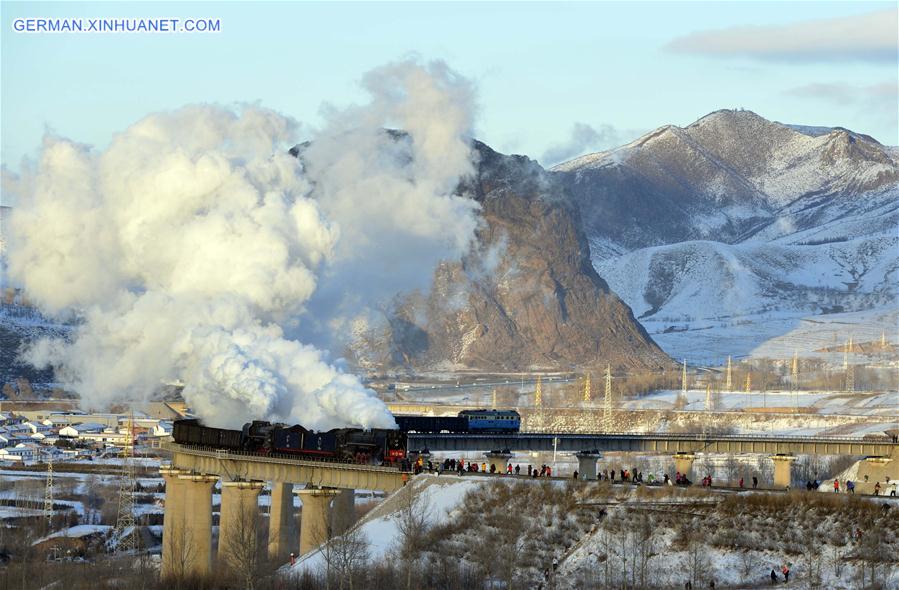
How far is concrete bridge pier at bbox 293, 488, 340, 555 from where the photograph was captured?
126m

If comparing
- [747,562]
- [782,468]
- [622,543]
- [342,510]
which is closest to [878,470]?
[782,468]

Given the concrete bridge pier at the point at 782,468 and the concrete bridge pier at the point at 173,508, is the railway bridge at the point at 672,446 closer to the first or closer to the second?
the concrete bridge pier at the point at 782,468

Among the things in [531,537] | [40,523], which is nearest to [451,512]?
[531,537]

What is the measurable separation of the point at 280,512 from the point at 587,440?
39.7 m

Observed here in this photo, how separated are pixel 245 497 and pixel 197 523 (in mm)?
7241

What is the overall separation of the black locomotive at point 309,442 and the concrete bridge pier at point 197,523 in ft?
9.56

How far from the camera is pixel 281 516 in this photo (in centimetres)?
13675

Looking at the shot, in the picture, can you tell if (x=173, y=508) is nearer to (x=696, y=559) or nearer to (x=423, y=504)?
(x=423, y=504)

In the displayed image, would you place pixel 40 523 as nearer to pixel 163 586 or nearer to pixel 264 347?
pixel 264 347

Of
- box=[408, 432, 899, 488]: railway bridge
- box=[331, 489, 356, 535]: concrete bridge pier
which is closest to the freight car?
box=[408, 432, 899, 488]: railway bridge

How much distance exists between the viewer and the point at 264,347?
145 m

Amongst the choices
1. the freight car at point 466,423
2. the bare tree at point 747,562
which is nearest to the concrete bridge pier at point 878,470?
the freight car at point 466,423

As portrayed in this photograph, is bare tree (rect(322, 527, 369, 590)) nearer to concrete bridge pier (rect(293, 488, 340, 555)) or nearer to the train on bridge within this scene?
concrete bridge pier (rect(293, 488, 340, 555))

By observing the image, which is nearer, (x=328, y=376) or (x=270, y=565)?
(x=270, y=565)
